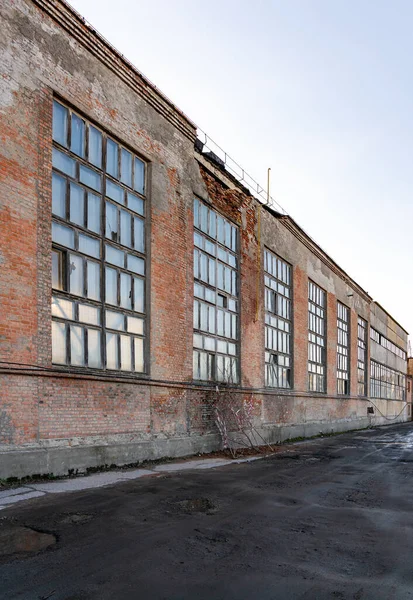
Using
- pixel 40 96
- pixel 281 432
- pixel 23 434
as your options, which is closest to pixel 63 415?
pixel 23 434

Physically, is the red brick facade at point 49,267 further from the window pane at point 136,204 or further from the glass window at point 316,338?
A: the glass window at point 316,338

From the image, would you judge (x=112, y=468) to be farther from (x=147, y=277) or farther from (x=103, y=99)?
(x=103, y=99)

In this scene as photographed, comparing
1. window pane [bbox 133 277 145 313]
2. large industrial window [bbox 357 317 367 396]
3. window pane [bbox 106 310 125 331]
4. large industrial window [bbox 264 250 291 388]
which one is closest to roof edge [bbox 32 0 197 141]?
window pane [bbox 133 277 145 313]

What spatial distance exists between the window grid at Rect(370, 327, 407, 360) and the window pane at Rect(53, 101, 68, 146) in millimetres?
31576

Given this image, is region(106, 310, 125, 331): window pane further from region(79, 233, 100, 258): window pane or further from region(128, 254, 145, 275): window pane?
region(79, 233, 100, 258): window pane

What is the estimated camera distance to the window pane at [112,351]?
38.6 ft

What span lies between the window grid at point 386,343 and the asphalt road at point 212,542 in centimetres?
3059

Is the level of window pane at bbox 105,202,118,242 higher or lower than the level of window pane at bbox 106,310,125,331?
higher

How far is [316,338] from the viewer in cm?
2636

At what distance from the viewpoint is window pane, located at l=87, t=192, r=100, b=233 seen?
37.8ft

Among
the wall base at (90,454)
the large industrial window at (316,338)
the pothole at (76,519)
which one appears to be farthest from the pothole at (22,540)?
→ the large industrial window at (316,338)

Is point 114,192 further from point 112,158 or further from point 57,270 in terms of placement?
point 57,270

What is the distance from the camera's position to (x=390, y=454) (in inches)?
637

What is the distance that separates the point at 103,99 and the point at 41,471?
313 inches
